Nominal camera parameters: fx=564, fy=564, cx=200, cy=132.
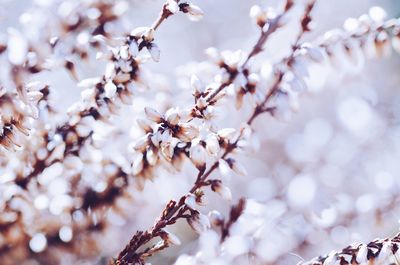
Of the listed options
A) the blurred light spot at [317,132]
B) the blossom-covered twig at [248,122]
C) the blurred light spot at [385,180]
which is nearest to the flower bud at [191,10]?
the blossom-covered twig at [248,122]

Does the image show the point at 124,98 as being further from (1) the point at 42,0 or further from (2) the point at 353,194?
(2) the point at 353,194

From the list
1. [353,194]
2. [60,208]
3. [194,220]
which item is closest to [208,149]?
[194,220]

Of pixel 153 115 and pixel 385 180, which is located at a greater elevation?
pixel 153 115

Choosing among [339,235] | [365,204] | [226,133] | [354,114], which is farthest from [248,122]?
[354,114]

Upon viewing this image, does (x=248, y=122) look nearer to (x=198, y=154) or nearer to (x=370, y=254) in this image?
(x=198, y=154)

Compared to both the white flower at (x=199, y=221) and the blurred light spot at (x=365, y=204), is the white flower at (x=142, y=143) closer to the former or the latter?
the white flower at (x=199, y=221)

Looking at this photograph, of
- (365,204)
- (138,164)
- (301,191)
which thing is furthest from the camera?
(301,191)

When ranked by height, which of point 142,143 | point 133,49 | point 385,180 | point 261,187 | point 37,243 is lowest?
point 261,187

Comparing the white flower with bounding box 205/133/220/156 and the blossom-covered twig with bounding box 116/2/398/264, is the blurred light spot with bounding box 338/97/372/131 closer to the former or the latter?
the blossom-covered twig with bounding box 116/2/398/264
